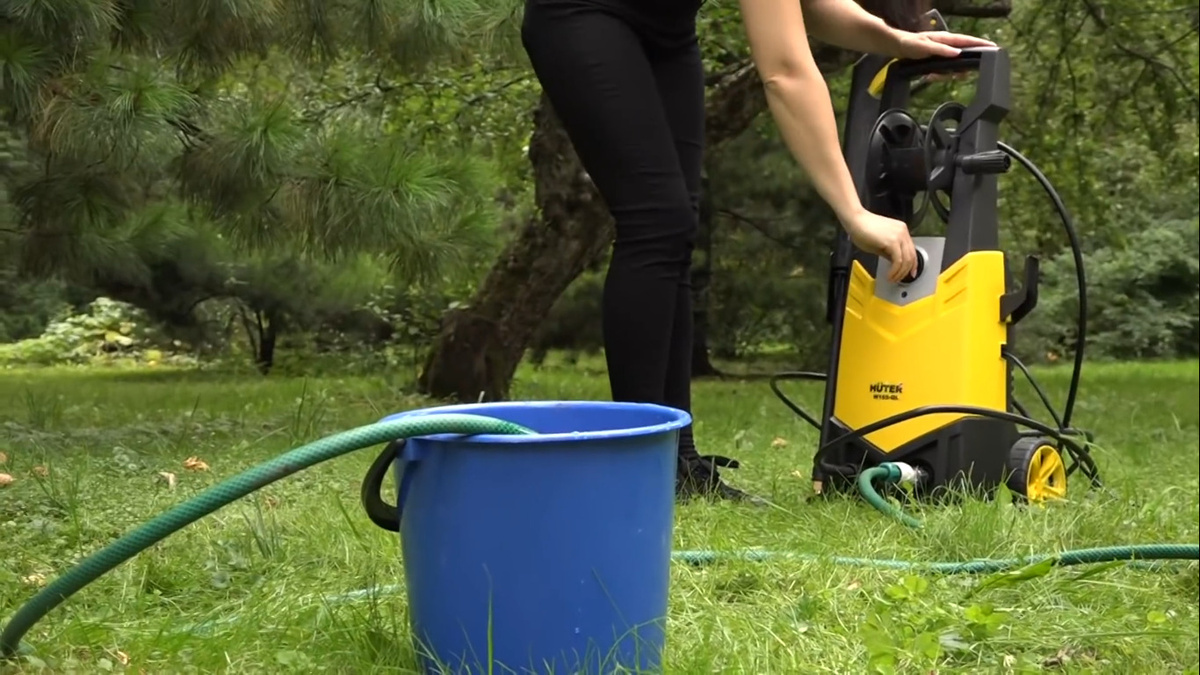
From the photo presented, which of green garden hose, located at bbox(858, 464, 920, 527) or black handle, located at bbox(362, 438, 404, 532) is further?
green garden hose, located at bbox(858, 464, 920, 527)

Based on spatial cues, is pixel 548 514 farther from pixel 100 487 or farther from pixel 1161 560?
pixel 100 487

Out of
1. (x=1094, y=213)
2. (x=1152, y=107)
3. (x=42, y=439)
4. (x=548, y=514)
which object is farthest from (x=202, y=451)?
(x=1094, y=213)

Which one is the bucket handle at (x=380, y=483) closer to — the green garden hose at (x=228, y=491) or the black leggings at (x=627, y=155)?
the green garden hose at (x=228, y=491)

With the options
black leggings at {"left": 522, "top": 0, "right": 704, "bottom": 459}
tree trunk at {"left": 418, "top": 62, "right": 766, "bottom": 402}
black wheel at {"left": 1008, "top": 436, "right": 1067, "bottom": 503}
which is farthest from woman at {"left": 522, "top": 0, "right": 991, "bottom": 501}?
tree trunk at {"left": 418, "top": 62, "right": 766, "bottom": 402}

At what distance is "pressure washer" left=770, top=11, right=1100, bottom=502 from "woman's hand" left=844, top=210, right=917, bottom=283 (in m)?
0.29

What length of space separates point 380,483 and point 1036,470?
1.37m

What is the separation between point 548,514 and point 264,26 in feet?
6.34

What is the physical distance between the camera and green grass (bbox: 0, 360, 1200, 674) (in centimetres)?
120

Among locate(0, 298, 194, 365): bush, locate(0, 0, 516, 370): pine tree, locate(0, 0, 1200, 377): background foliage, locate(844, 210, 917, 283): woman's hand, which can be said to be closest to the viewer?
locate(844, 210, 917, 283): woman's hand

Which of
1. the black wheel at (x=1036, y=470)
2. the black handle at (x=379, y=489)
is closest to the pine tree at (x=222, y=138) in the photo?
the black wheel at (x=1036, y=470)

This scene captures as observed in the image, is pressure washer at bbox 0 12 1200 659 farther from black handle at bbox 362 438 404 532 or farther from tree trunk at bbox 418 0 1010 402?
tree trunk at bbox 418 0 1010 402

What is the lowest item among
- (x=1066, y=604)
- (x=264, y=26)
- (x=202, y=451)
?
(x=202, y=451)

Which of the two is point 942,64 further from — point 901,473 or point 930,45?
point 901,473

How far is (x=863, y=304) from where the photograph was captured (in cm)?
213
